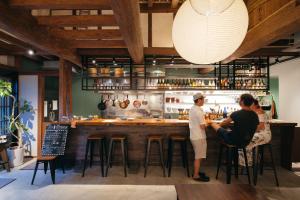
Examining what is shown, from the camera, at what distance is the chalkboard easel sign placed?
4156 mm

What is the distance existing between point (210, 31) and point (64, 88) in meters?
4.27

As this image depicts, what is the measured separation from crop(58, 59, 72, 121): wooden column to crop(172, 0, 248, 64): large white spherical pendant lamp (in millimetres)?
3966

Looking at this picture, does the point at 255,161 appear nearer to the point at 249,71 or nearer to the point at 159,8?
the point at 249,71

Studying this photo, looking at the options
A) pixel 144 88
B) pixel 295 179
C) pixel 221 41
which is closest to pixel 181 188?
pixel 221 41

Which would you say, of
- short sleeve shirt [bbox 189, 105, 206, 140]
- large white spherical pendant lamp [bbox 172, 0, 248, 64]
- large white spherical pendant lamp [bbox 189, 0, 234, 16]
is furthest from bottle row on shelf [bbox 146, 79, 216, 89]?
large white spherical pendant lamp [bbox 189, 0, 234, 16]

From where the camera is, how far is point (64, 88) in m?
4.99

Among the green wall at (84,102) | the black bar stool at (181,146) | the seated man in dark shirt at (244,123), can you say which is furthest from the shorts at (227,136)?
the green wall at (84,102)

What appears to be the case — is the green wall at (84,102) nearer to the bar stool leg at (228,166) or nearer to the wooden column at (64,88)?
the wooden column at (64,88)

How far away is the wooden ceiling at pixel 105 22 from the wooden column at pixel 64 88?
0.48 meters

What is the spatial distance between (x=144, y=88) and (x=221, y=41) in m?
4.27

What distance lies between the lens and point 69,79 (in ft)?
17.0

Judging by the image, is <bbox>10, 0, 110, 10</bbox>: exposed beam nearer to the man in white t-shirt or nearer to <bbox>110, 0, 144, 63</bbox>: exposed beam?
<bbox>110, 0, 144, 63</bbox>: exposed beam

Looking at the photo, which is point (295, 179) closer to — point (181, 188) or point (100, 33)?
point (181, 188)

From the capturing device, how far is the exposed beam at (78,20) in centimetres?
288
